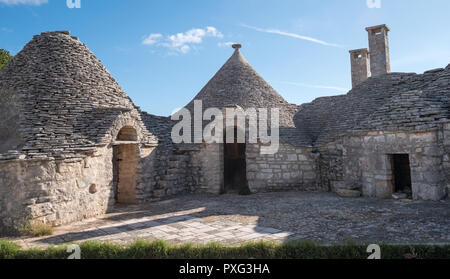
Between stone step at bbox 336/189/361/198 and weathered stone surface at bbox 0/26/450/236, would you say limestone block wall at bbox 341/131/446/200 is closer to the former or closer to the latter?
weathered stone surface at bbox 0/26/450/236

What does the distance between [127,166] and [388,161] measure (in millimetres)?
8686

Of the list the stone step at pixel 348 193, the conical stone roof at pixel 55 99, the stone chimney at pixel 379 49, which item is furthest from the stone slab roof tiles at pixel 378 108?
the conical stone roof at pixel 55 99

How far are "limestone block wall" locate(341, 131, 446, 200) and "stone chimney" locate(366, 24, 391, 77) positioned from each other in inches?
248

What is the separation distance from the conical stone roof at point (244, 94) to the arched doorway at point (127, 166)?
408 centimetres

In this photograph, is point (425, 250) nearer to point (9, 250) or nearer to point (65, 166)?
point (9, 250)

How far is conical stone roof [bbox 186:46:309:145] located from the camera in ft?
44.3

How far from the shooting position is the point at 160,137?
1225 centimetres

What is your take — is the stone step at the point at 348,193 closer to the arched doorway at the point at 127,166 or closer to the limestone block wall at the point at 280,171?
the limestone block wall at the point at 280,171

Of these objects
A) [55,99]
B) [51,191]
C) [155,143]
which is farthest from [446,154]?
[55,99]

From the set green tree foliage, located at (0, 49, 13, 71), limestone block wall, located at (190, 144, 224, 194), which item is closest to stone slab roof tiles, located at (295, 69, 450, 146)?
limestone block wall, located at (190, 144, 224, 194)

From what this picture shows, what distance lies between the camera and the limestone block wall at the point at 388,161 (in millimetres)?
8781
